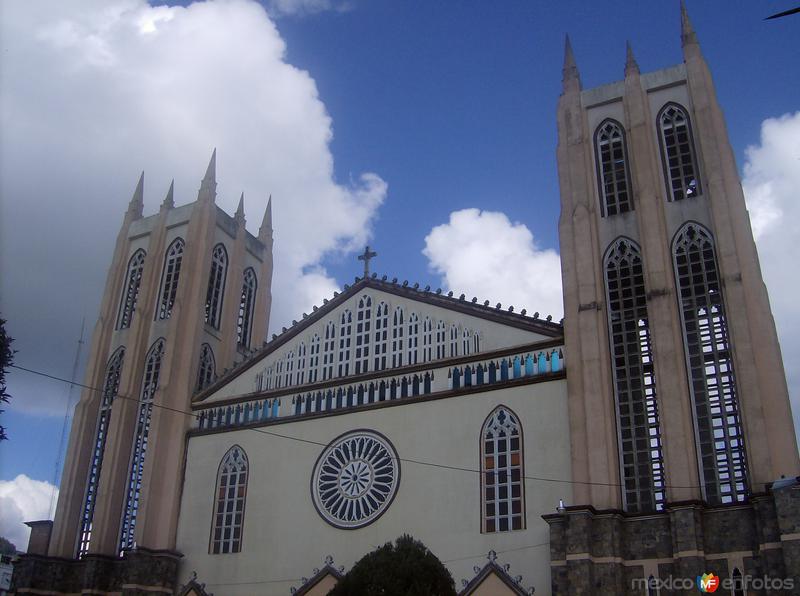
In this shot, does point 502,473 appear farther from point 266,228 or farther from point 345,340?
point 266,228

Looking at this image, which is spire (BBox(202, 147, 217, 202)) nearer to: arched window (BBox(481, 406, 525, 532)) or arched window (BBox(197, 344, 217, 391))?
arched window (BBox(197, 344, 217, 391))

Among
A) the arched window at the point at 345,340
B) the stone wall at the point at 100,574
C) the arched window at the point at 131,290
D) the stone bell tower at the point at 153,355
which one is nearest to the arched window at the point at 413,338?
the arched window at the point at 345,340

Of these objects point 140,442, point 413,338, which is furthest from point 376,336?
point 140,442

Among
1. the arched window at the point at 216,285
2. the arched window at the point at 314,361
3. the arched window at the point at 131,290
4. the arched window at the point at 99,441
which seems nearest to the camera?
the arched window at the point at 314,361

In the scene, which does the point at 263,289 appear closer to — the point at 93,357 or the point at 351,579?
the point at 93,357

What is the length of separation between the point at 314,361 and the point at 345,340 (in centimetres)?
153

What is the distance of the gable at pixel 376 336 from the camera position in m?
29.6

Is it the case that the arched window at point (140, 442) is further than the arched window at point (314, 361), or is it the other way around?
the arched window at point (140, 442)

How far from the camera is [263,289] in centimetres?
4184

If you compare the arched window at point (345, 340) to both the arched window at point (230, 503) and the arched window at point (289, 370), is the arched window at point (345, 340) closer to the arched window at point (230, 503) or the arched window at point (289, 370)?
the arched window at point (289, 370)

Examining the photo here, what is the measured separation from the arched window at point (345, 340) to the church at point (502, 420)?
0.10 m

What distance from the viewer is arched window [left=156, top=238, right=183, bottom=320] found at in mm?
38031

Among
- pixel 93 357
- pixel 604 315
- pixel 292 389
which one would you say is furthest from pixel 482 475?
pixel 93 357

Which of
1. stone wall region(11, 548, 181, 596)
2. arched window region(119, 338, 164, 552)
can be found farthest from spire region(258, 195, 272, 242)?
stone wall region(11, 548, 181, 596)
